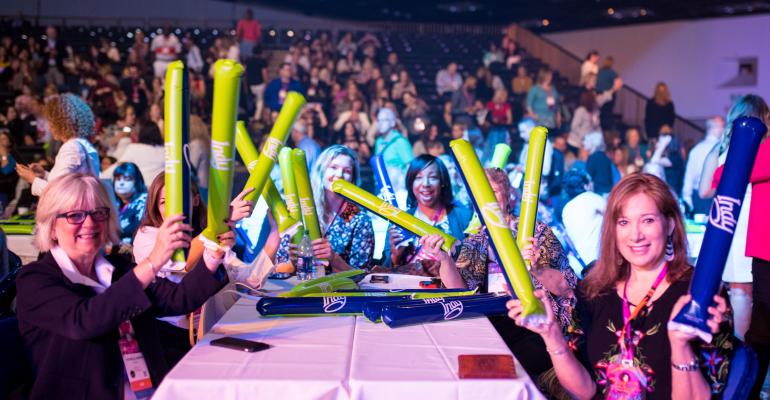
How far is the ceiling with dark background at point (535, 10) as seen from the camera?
50.6ft

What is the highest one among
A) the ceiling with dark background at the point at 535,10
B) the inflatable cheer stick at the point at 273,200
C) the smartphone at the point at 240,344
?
the ceiling with dark background at the point at 535,10

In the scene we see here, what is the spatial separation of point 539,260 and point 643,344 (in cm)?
101

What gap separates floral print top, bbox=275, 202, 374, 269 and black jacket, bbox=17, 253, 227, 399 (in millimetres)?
1824

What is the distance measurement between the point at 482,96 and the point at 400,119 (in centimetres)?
254

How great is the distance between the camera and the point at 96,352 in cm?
203

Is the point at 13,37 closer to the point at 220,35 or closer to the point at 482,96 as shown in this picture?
the point at 220,35

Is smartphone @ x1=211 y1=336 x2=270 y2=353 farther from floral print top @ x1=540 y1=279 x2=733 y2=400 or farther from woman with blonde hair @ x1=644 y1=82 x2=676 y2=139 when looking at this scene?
woman with blonde hair @ x1=644 y1=82 x2=676 y2=139

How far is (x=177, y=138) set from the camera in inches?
78.8

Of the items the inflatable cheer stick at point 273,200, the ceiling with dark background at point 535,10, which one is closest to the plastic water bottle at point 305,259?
the inflatable cheer stick at point 273,200

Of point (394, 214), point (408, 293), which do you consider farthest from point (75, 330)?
point (394, 214)

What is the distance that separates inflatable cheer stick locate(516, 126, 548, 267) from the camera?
2566 mm

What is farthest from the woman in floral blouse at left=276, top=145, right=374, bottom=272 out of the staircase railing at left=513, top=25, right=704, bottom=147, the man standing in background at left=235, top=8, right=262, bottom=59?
the staircase railing at left=513, top=25, right=704, bottom=147

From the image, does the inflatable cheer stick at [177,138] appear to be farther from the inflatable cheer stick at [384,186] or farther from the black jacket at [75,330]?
the inflatable cheer stick at [384,186]

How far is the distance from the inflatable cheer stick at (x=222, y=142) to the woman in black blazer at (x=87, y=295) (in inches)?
4.2
